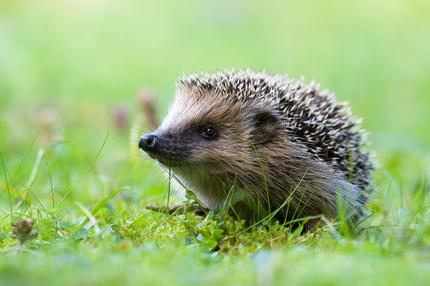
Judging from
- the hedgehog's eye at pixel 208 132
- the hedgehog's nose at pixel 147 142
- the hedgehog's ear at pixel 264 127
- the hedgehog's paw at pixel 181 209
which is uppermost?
the hedgehog's ear at pixel 264 127

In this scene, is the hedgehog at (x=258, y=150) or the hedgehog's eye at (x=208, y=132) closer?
the hedgehog at (x=258, y=150)

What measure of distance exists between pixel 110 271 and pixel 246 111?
249 cm

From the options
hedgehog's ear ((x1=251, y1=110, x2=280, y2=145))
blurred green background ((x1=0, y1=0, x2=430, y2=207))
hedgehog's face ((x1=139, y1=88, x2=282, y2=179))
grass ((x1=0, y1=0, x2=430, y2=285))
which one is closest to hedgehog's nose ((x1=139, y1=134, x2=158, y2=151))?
hedgehog's face ((x1=139, y1=88, x2=282, y2=179))

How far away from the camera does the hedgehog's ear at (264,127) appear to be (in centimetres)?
528

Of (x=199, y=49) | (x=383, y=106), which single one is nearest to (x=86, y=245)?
(x=383, y=106)

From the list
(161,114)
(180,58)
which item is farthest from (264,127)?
(180,58)

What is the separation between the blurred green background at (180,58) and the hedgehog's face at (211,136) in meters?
1.19

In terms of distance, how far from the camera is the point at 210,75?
5781mm

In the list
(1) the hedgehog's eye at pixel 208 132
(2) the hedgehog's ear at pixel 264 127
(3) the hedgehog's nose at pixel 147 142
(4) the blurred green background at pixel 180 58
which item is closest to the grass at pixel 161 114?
(4) the blurred green background at pixel 180 58

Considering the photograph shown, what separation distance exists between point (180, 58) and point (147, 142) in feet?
29.3

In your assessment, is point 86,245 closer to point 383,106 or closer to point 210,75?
point 210,75

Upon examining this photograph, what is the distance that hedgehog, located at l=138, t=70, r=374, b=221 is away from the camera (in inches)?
200

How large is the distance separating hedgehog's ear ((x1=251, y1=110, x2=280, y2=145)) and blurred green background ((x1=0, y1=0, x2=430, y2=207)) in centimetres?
140

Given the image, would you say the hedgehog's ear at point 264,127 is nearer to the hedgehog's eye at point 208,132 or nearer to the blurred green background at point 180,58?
the hedgehog's eye at point 208,132
